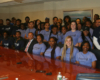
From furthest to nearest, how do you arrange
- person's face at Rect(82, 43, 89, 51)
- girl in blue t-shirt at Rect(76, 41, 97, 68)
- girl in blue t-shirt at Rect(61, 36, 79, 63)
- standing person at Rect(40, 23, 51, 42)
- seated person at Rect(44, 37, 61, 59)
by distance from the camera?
1. standing person at Rect(40, 23, 51, 42)
2. seated person at Rect(44, 37, 61, 59)
3. girl in blue t-shirt at Rect(61, 36, 79, 63)
4. person's face at Rect(82, 43, 89, 51)
5. girl in blue t-shirt at Rect(76, 41, 97, 68)

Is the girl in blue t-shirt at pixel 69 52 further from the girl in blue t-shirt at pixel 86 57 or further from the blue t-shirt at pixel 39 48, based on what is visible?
the blue t-shirt at pixel 39 48

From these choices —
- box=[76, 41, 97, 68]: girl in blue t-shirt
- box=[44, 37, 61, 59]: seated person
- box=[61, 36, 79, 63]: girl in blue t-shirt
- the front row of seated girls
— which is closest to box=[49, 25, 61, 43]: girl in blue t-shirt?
the front row of seated girls

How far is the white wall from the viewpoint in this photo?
702 centimetres

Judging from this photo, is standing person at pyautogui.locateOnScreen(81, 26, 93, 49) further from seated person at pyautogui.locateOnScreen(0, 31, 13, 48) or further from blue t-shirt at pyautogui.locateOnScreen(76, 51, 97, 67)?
seated person at pyautogui.locateOnScreen(0, 31, 13, 48)

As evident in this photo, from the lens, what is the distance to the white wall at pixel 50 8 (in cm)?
702

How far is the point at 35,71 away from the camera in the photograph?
6.99ft

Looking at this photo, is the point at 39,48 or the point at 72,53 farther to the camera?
the point at 39,48

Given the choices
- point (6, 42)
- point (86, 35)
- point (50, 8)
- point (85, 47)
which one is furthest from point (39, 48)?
point (50, 8)

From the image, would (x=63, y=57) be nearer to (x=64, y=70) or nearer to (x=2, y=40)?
(x=64, y=70)

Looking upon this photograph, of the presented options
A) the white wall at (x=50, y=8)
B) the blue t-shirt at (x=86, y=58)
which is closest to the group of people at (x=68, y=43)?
the blue t-shirt at (x=86, y=58)

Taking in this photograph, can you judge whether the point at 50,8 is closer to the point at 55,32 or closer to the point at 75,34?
the point at 55,32

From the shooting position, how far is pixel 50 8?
7.86 meters

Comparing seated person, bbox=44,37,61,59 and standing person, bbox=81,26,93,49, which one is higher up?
standing person, bbox=81,26,93,49

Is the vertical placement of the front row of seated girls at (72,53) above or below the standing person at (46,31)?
below
